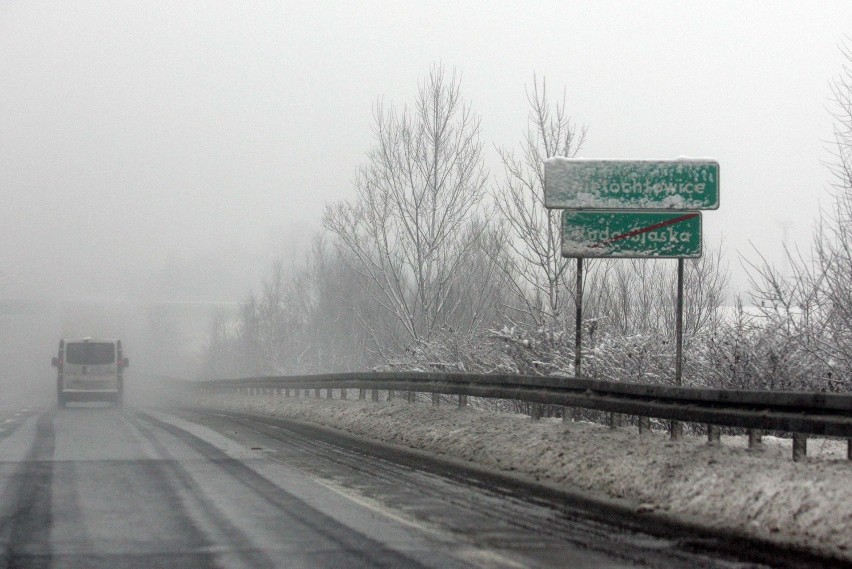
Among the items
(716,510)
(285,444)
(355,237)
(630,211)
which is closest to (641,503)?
(716,510)

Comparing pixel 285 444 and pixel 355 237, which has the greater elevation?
pixel 355 237

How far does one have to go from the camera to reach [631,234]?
14.3 metres

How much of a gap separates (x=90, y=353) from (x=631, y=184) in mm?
28804

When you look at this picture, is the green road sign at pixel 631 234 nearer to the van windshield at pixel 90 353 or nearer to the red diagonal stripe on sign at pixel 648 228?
the red diagonal stripe on sign at pixel 648 228

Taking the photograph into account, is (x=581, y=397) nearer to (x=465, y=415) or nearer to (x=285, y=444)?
(x=465, y=415)

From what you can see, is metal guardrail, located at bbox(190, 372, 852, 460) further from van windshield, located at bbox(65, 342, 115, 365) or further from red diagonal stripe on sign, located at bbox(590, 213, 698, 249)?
van windshield, located at bbox(65, 342, 115, 365)

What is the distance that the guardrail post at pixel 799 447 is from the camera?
897cm

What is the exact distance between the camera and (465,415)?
15992 mm

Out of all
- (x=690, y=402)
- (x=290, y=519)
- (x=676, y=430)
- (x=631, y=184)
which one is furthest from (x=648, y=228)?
(x=290, y=519)

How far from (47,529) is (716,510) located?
5.12m

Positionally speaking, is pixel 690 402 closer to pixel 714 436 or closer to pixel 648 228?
pixel 714 436

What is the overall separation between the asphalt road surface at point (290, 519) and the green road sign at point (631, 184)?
4307 mm

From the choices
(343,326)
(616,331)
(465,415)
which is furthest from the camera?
(343,326)

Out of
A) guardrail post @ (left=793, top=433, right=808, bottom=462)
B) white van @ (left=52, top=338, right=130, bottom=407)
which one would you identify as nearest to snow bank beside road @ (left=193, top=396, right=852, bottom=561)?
guardrail post @ (left=793, top=433, right=808, bottom=462)
